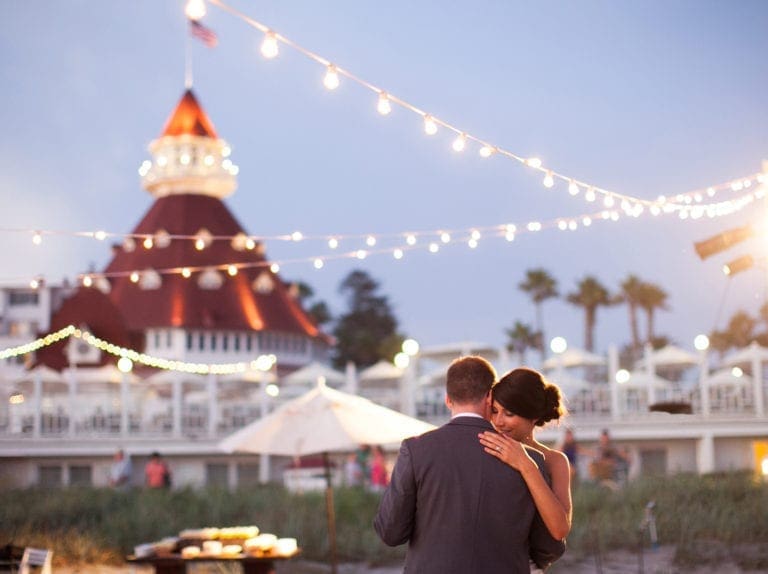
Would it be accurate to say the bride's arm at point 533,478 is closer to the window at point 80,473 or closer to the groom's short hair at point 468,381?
the groom's short hair at point 468,381

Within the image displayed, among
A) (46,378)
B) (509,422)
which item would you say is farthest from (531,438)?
(46,378)

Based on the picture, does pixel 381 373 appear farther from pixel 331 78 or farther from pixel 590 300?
pixel 590 300

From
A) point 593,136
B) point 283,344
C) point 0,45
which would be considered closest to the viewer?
point 0,45

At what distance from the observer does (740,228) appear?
12.3m

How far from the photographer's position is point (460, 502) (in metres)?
4.18

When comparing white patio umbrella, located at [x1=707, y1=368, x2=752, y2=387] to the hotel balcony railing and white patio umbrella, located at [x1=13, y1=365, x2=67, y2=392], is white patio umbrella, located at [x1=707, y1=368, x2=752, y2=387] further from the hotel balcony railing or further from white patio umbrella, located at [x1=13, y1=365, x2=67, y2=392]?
white patio umbrella, located at [x1=13, y1=365, x2=67, y2=392]

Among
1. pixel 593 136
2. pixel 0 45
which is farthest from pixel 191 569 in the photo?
pixel 593 136

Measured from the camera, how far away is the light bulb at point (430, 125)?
806cm

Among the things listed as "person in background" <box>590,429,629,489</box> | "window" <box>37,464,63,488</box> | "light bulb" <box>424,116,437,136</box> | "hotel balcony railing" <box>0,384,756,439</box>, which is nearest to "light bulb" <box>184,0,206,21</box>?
"light bulb" <box>424,116,437,136</box>

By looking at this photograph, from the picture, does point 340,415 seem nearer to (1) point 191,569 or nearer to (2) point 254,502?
(1) point 191,569

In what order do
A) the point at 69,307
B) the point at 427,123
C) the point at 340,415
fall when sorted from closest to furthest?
the point at 427,123, the point at 340,415, the point at 69,307

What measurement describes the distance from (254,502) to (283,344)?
33.1 meters

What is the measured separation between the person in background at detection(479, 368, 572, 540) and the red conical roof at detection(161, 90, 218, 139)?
4901 centimetres

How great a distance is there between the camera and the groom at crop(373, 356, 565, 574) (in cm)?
415
